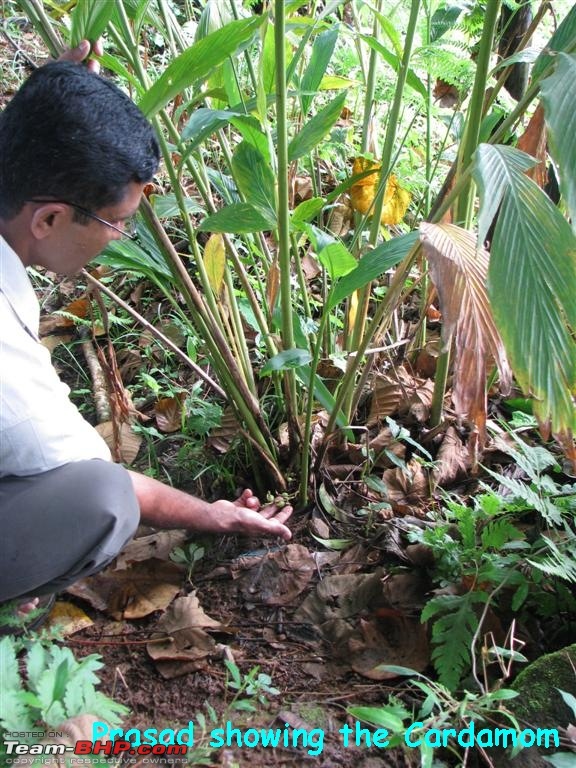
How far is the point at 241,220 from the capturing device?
3.93ft

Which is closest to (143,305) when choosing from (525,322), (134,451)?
(134,451)

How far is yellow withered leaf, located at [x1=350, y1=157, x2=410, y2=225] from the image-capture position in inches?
59.4

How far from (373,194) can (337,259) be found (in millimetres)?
399

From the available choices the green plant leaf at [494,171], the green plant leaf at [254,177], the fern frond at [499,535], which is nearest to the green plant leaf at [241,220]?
the green plant leaf at [254,177]

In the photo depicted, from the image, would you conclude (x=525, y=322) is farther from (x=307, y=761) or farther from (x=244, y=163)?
(x=307, y=761)

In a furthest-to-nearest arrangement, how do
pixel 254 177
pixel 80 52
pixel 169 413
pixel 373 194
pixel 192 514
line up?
pixel 169 413 < pixel 373 194 < pixel 192 514 < pixel 254 177 < pixel 80 52

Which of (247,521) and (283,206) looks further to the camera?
(247,521)

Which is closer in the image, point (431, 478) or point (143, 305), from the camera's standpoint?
point (431, 478)

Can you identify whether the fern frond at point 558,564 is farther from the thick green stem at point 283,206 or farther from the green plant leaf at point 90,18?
the green plant leaf at point 90,18

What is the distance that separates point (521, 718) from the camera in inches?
38.6

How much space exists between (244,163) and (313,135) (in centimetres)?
14

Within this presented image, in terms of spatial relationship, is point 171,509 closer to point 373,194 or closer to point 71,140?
point 71,140

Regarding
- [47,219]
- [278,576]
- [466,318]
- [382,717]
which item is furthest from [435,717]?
[47,219]

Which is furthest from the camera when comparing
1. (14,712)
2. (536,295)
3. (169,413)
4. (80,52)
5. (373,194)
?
(169,413)
